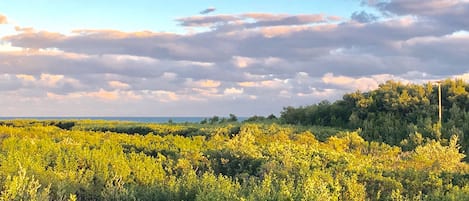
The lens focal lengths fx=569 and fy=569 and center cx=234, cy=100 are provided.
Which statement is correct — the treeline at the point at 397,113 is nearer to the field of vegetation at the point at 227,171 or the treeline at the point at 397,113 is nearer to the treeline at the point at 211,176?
the field of vegetation at the point at 227,171

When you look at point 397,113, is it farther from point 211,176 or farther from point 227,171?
point 211,176

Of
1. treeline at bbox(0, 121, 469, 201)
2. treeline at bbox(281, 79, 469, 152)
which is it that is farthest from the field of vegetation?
treeline at bbox(281, 79, 469, 152)

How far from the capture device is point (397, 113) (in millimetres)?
31484

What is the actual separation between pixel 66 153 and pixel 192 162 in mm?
2465

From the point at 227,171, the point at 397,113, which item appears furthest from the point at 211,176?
the point at 397,113

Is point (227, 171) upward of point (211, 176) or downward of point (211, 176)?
downward

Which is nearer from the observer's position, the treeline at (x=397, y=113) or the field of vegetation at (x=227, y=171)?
the field of vegetation at (x=227, y=171)

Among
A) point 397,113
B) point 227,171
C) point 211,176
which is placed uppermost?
point 397,113

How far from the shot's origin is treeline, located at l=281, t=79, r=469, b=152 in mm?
27672

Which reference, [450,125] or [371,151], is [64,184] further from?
[450,125]

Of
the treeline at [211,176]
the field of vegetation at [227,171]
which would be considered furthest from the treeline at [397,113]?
the treeline at [211,176]

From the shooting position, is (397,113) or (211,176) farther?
(397,113)

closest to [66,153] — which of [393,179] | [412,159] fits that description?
[393,179]

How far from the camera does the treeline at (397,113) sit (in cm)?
2767
